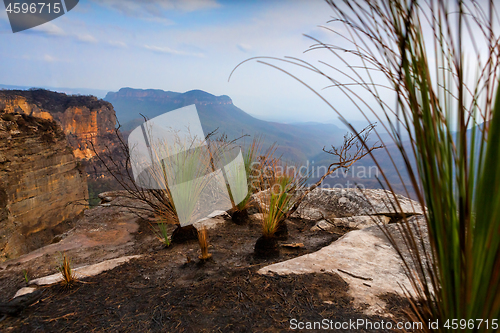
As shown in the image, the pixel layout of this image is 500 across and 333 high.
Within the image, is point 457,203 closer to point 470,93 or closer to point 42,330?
point 470,93

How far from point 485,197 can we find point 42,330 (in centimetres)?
194

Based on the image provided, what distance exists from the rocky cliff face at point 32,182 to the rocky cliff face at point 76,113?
22845mm

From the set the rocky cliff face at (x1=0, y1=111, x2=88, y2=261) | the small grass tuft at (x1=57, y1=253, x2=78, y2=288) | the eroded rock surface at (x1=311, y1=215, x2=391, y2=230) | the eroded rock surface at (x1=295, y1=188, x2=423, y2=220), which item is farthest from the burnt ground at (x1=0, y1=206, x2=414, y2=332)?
the rocky cliff face at (x1=0, y1=111, x2=88, y2=261)

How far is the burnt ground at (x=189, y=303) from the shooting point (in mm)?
1336

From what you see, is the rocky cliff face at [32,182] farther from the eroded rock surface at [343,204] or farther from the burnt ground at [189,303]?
the eroded rock surface at [343,204]

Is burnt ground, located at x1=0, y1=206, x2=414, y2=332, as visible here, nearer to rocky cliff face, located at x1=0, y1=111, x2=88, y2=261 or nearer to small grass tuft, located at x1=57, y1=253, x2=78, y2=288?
small grass tuft, located at x1=57, y1=253, x2=78, y2=288

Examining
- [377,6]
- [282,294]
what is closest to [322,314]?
[282,294]

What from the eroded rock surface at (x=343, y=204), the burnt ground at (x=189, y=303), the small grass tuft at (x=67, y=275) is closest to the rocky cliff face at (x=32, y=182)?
the small grass tuft at (x=67, y=275)

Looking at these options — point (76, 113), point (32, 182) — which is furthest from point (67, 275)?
point (76, 113)

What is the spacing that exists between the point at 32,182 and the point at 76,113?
31528mm

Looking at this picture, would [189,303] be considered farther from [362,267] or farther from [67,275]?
[362,267]

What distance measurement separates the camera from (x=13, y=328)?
1.43 metres

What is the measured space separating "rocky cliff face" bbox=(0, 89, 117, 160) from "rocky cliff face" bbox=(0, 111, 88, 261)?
2285cm

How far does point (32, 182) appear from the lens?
771 centimetres
